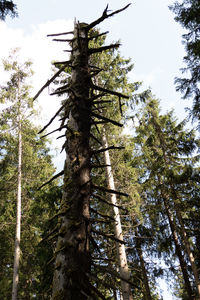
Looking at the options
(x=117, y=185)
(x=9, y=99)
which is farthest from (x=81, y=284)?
(x=9, y=99)

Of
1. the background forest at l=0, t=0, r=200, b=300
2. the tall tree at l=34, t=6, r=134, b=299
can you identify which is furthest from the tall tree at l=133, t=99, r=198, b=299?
the tall tree at l=34, t=6, r=134, b=299

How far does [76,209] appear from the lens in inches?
68.6

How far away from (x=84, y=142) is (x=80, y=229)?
2.76 feet

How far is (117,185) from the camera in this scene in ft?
32.7

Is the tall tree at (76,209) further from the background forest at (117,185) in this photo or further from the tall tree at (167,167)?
the tall tree at (167,167)

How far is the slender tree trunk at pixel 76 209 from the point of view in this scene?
1.42 m

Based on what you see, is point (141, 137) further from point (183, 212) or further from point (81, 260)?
point (81, 260)

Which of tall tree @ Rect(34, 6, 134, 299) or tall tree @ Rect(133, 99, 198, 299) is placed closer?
tall tree @ Rect(34, 6, 134, 299)

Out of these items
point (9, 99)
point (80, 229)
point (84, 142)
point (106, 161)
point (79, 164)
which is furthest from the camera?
point (9, 99)

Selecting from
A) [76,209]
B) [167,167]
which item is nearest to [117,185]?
[167,167]

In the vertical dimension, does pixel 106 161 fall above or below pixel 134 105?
below

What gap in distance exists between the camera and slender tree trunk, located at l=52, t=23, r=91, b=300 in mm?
1421

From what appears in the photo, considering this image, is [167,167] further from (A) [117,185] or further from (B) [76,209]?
(B) [76,209]

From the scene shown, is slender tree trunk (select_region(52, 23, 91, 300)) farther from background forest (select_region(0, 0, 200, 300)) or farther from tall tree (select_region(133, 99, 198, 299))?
tall tree (select_region(133, 99, 198, 299))
